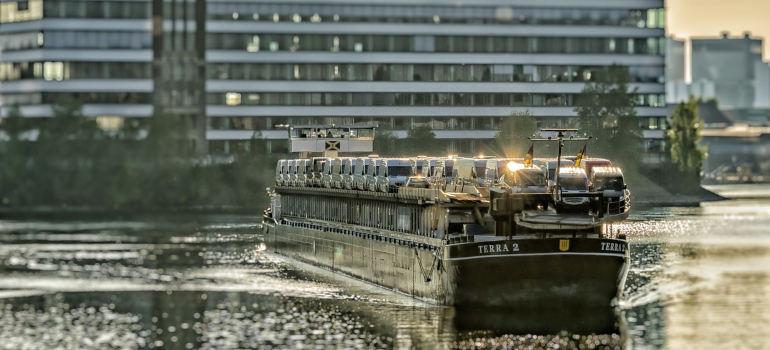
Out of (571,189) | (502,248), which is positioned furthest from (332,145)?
(502,248)

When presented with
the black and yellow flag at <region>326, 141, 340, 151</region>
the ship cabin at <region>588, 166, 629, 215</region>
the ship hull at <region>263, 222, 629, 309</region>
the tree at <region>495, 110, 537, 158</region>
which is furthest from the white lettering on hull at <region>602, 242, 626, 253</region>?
the tree at <region>495, 110, 537, 158</region>

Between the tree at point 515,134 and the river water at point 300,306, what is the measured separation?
24981mm

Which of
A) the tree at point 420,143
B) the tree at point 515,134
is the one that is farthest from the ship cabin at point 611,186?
the tree at point 420,143

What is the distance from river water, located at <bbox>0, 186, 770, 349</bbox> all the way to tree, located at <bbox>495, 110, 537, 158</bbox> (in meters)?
25.0

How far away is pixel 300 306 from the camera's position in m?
92.8

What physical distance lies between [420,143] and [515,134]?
847 inches

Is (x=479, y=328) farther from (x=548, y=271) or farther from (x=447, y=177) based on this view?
(x=447, y=177)

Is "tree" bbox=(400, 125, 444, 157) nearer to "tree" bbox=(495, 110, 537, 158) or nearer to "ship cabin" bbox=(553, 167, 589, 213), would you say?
"tree" bbox=(495, 110, 537, 158)

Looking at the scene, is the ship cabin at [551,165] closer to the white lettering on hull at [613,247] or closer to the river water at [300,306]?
the river water at [300,306]

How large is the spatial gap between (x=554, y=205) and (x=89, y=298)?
31906 mm

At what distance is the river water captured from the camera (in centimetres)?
7881

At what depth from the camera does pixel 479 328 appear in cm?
8131

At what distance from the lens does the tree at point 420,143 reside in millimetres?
187625

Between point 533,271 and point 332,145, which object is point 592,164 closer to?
point 533,271
